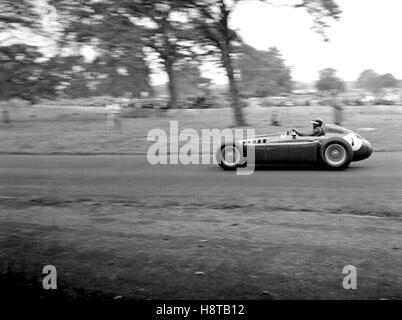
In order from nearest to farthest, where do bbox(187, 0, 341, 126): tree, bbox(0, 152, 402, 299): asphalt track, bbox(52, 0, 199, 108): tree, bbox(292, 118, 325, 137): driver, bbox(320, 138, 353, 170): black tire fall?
bbox(0, 152, 402, 299): asphalt track, bbox(52, 0, 199, 108): tree, bbox(187, 0, 341, 126): tree, bbox(320, 138, 353, 170): black tire, bbox(292, 118, 325, 137): driver

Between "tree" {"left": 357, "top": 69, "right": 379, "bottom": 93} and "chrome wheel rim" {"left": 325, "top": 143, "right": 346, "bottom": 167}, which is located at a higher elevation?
"tree" {"left": 357, "top": 69, "right": 379, "bottom": 93}

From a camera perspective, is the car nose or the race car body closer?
the race car body

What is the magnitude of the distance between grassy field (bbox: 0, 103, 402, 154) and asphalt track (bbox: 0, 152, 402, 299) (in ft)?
12.2

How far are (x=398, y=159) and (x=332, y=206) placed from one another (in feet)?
17.9

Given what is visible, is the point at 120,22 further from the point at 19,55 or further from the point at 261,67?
the point at 261,67

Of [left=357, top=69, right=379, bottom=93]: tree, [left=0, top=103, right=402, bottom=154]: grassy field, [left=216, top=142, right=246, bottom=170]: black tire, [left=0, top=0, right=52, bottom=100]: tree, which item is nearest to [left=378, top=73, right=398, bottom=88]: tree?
[left=357, top=69, right=379, bottom=93]: tree

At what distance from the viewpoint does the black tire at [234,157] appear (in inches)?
393

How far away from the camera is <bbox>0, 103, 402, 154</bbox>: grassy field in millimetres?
14984

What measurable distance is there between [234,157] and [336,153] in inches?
82.8

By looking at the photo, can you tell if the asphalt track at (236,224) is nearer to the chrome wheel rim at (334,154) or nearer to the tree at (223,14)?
the chrome wheel rim at (334,154)

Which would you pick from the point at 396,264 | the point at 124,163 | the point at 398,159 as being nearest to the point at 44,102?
the point at 396,264

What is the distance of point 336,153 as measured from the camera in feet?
31.2

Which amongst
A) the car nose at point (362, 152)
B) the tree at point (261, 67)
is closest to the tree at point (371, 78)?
the car nose at point (362, 152)

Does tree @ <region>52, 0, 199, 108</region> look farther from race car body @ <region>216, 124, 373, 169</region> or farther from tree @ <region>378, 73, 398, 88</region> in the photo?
race car body @ <region>216, 124, 373, 169</region>
